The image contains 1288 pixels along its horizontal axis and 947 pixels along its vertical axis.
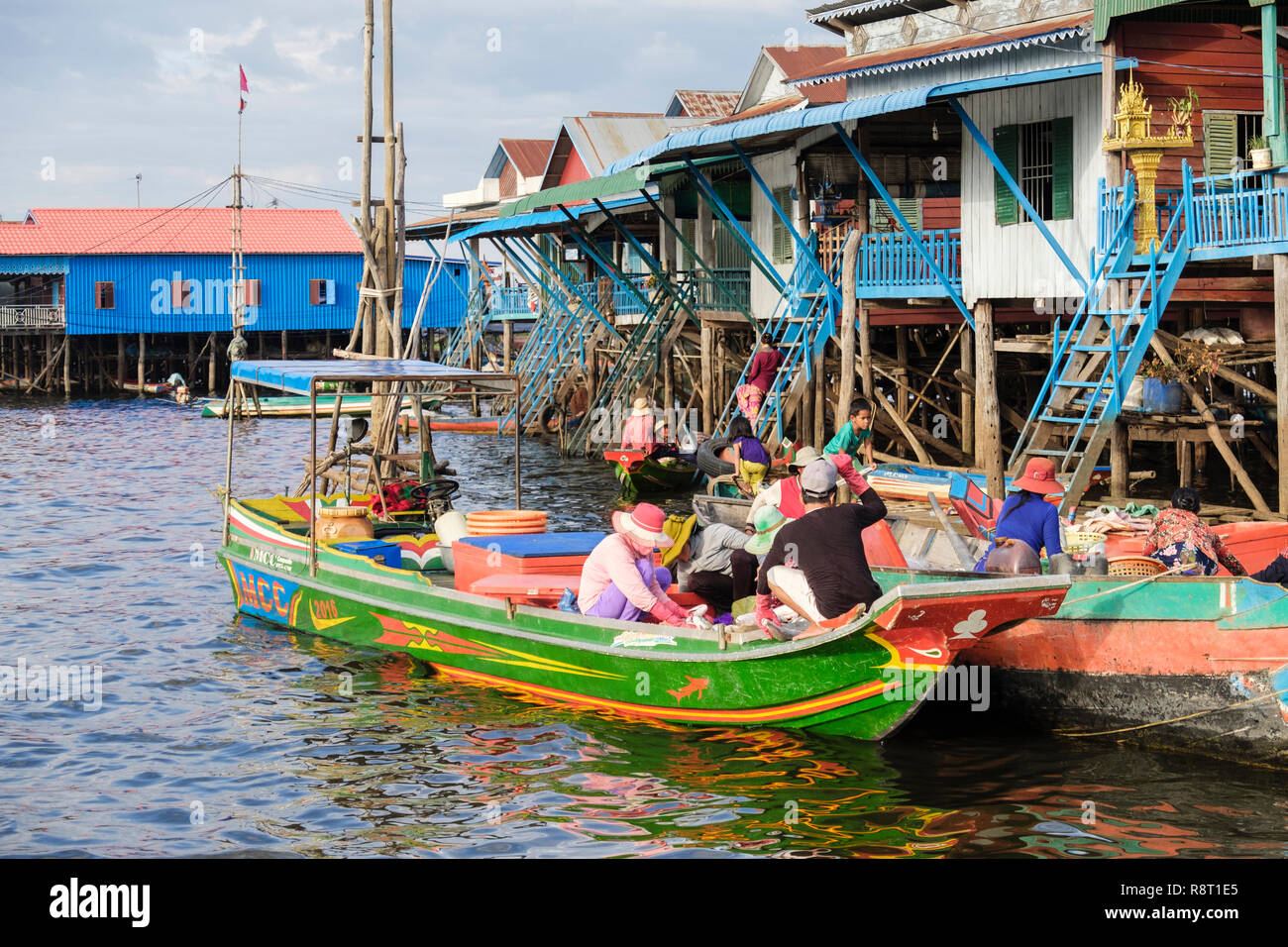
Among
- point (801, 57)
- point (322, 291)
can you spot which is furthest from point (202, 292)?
point (801, 57)

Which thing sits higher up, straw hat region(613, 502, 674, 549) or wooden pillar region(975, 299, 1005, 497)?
wooden pillar region(975, 299, 1005, 497)

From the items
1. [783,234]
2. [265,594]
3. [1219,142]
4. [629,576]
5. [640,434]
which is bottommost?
[265,594]

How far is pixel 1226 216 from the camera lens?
53.1 feet

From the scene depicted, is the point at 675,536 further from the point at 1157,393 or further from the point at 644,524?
the point at 1157,393

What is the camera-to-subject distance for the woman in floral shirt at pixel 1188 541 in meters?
10.5

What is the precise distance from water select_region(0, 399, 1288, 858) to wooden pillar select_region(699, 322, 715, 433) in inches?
614

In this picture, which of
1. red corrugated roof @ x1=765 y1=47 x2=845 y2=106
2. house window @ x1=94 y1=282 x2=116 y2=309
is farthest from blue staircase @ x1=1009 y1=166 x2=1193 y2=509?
house window @ x1=94 y1=282 x2=116 y2=309

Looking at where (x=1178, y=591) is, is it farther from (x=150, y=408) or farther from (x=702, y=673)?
(x=150, y=408)

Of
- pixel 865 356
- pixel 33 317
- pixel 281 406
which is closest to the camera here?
pixel 865 356

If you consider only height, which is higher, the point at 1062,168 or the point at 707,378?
the point at 1062,168

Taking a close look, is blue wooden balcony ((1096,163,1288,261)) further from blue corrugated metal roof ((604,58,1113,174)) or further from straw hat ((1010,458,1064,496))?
straw hat ((1010,458,1064,496))

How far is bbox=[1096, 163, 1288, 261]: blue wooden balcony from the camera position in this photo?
50.9 feet

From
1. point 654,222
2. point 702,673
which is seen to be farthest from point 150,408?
point 702,673

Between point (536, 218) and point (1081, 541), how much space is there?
22708 mm
